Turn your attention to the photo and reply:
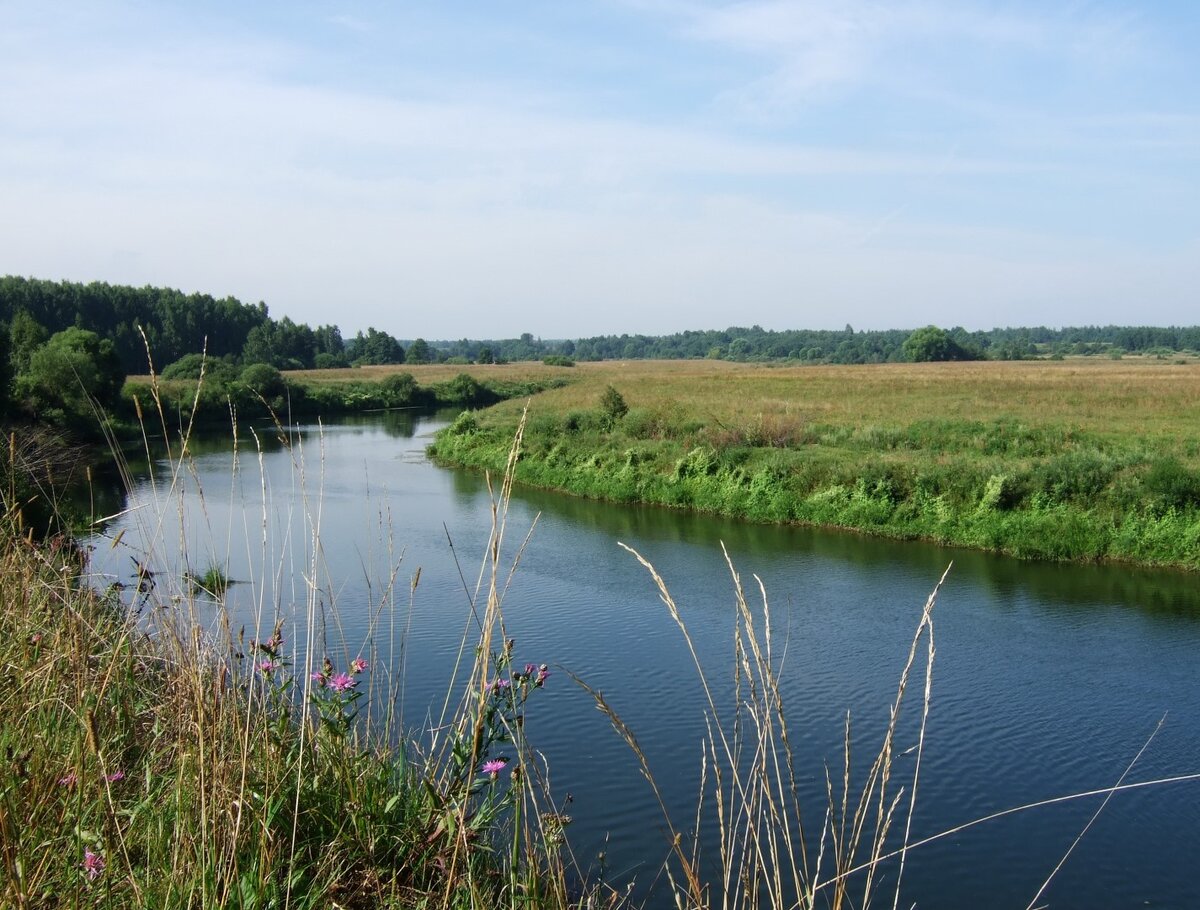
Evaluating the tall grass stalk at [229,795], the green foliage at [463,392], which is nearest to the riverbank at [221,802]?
the tall grass stalk at [229,795]

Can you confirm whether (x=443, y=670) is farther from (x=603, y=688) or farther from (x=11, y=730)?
(x=11, y=730)

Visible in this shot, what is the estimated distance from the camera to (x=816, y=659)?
12.2 m

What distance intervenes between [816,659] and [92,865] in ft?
35.2

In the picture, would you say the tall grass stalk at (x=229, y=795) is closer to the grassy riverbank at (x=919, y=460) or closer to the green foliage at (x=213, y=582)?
the green foliage at (x=213, y=582)

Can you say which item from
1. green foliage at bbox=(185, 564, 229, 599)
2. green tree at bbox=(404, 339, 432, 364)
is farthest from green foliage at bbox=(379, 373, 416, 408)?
green foliage at bbox=(185, 564, 229, 599)

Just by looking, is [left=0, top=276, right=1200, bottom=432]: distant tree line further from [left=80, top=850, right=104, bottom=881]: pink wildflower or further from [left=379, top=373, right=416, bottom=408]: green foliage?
[left=379, top=373, right=416, bottom=408]: green foliage

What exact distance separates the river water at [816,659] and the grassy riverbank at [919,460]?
0.95 m

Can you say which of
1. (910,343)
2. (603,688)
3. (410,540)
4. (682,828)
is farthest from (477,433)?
(910,343)

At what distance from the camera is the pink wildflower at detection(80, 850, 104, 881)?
88.6 inches

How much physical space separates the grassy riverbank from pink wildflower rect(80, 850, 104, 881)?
17897 millimetres

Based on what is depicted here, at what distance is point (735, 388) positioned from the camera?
44719 millimetres

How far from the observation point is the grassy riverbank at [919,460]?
1811 centimetres

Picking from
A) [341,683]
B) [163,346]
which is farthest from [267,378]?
[341,683]

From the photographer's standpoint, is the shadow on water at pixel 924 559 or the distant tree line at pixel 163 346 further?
the distant tree line at pixel 163 346
